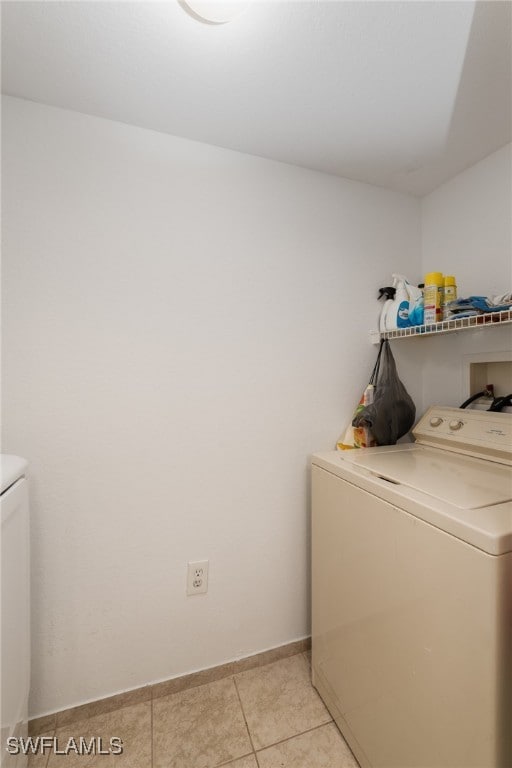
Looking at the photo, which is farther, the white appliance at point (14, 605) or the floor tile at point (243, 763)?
the floor tile at point (243, 763)

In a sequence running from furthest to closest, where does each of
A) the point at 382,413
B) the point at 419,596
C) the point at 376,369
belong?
the point at 376,369 < the point at 382,413 < the point at 419,596

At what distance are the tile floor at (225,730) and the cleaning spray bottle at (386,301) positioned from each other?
5.12 ft

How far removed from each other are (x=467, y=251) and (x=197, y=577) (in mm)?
1842

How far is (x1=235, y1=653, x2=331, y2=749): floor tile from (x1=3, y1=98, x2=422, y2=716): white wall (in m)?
0.10

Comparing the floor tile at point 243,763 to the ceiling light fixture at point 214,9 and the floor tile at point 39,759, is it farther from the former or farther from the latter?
the ceiling light fixture at point 214,9

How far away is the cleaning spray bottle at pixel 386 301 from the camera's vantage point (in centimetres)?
159

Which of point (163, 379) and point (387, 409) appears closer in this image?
point (163, 379)

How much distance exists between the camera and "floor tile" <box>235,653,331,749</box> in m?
1.18

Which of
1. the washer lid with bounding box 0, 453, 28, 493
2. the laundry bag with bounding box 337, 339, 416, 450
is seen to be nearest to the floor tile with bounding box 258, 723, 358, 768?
the laundry bag with bounding box 337, 339, 416, 450

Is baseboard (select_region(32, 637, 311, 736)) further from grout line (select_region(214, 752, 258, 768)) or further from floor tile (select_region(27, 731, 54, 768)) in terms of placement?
grout line (select_region(214, 752, 258, 768))

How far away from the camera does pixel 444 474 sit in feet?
3.44

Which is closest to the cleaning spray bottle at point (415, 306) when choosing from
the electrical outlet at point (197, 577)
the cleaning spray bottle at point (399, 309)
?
the cleaning spray bottle at point (399, 309)

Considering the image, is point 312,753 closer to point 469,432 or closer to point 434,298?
point 469,432

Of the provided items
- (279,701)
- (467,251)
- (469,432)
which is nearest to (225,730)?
(279,701)
